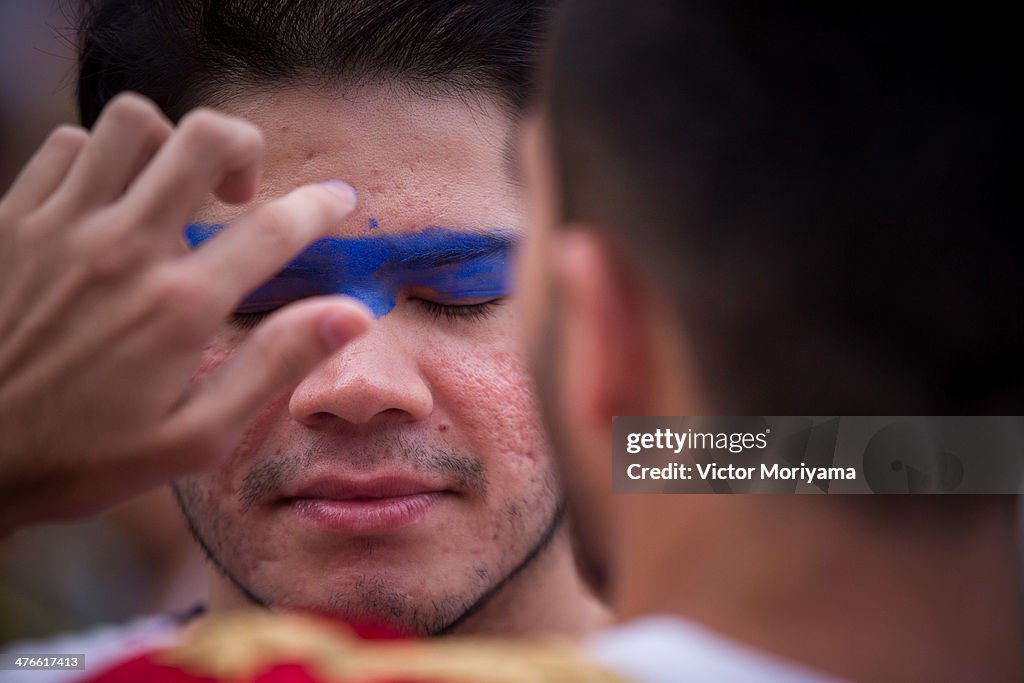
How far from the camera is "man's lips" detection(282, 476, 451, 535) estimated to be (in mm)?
1438

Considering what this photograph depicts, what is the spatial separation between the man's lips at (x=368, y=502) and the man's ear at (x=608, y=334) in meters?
0.67

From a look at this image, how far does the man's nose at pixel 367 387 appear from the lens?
137cm

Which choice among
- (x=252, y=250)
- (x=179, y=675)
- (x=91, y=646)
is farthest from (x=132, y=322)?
(x=91, y=646)

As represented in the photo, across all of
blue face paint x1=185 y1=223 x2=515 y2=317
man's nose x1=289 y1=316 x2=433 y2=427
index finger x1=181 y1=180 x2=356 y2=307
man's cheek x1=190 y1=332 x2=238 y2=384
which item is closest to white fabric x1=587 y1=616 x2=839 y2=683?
index finger x1=181 y1=180 x2=356 y2=307

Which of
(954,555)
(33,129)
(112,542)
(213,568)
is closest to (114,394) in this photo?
(954,555)

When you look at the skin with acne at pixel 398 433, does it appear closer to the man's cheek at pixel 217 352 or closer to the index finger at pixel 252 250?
the man's cheek at pixel 217 352

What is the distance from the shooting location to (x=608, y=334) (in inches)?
32.0

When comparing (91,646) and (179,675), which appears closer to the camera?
(179,675)

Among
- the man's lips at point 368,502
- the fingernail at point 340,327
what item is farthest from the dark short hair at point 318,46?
the fingernail at point 340,327

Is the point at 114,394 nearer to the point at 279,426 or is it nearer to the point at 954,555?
the point at 279,426

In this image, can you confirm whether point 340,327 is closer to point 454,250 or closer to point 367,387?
point 367,387

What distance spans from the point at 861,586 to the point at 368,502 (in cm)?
87

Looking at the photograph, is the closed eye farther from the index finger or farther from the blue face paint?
the index finger

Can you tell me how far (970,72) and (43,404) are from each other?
2.87ft
